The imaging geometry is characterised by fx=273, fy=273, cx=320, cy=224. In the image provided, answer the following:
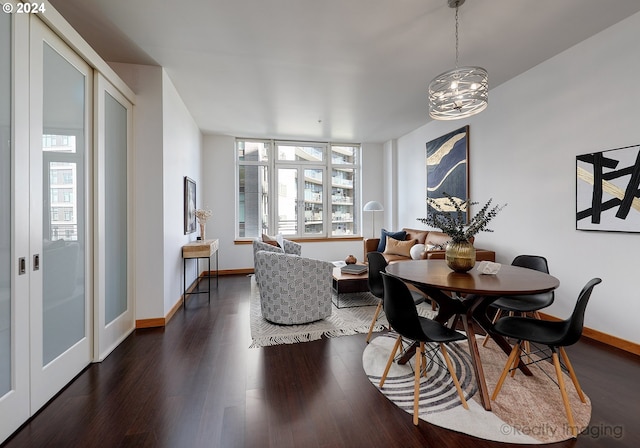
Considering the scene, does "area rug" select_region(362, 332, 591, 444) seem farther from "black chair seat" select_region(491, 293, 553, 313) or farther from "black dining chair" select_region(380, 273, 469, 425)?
"black chair seat" select_region(491, 293, 553, 313)

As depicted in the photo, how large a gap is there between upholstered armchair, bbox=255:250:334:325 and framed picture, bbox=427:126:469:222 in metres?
2.68

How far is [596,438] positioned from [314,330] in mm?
2159

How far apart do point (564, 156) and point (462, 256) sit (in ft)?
6.58

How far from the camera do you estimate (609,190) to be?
2.60m

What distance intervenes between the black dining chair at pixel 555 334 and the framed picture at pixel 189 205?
13.5ft

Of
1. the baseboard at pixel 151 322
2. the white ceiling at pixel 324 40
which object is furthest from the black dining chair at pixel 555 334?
the baseboard at pixel 151 322

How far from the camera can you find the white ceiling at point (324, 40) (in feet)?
7.42

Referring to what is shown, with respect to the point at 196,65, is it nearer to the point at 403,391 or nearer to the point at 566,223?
the point at 403,391

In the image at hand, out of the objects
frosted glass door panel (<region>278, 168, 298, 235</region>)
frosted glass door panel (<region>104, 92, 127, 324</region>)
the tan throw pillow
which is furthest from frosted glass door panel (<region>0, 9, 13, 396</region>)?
frosted glass door panel (<region>278, 168, 298, 235</region>)

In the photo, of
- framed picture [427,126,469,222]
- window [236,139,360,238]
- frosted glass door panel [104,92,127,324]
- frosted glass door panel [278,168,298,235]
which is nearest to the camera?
frosted glass door panel [104,92,127,324]

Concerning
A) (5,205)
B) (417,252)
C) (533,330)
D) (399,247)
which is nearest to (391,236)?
(399,247)

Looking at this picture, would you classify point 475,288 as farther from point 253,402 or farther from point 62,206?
point 62,206

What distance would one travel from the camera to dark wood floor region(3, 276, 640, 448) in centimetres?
153

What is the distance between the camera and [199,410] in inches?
69.6
